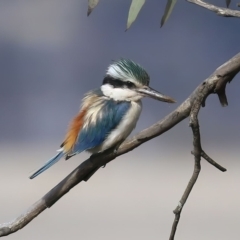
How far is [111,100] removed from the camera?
1242mm

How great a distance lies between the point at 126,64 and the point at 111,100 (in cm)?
7

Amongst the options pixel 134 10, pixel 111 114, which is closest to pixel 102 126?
pixel 111 114

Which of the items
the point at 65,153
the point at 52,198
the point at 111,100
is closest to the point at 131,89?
the point at 111,100

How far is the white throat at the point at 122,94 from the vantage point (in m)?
1.23

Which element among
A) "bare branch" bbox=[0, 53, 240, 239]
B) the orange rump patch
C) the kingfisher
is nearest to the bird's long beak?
the kingfisher

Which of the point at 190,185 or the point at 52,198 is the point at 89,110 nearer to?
the point at 52,198

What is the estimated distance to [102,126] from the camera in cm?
122

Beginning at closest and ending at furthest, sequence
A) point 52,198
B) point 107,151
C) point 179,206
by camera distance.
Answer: point 179,206 → point 52,198 → point 107,151

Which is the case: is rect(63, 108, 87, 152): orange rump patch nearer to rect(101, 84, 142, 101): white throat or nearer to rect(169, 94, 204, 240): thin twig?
rect(101, 84, 142, 101): white throat

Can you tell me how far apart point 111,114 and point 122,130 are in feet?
0.12

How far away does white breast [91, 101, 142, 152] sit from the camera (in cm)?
119

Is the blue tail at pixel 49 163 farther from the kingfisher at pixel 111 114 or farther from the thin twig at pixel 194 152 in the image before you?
the thin twig at pixel 194 152

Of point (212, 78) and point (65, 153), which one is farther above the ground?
point (212, 78)

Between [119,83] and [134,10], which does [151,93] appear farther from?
[134,10]
